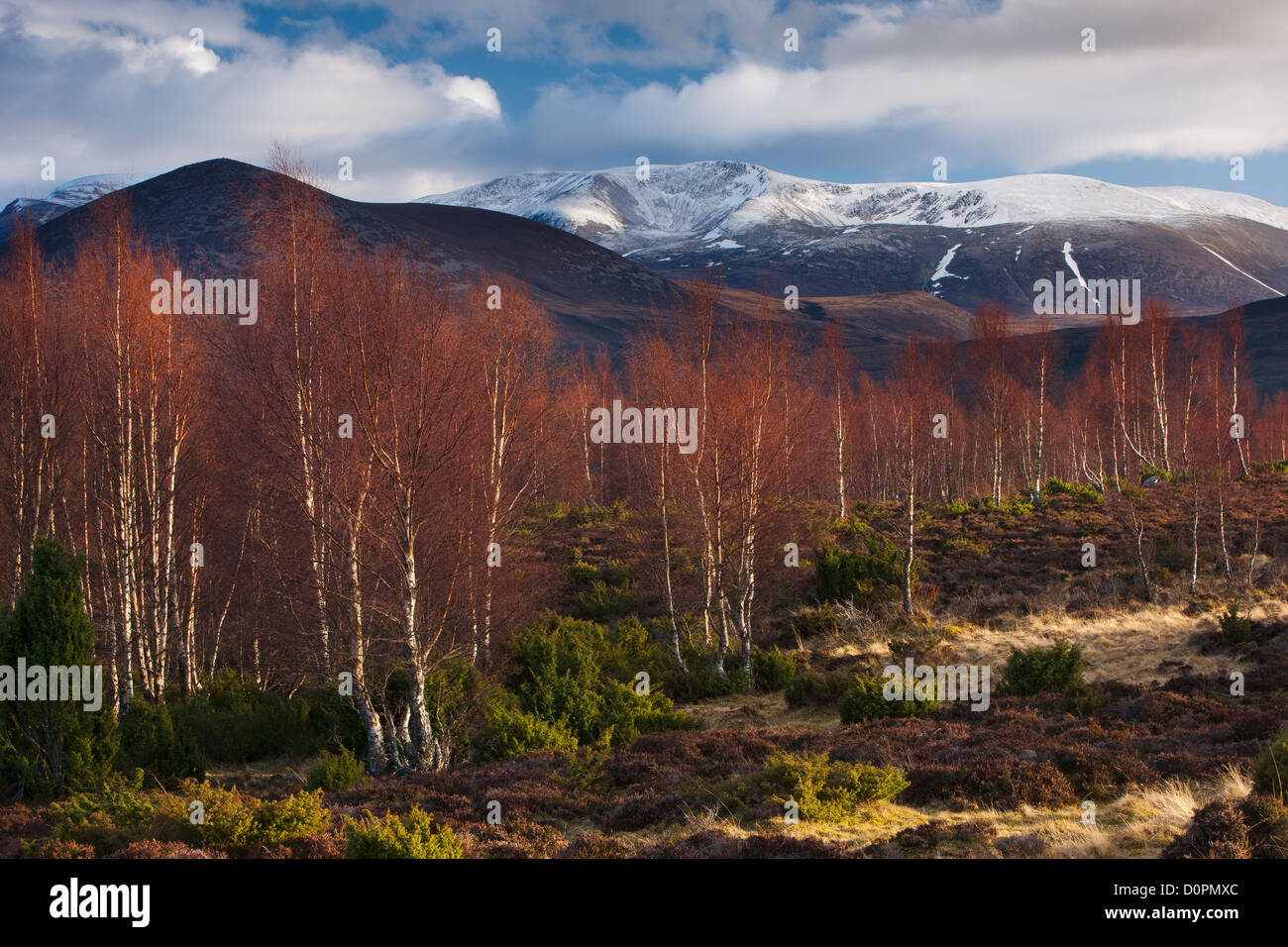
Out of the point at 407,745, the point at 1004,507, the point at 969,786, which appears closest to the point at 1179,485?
the point at 1004,507

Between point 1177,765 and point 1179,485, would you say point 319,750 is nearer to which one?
point 1177,765

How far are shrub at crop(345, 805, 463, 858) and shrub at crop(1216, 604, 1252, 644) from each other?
16725mm

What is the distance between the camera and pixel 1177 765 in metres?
9.17

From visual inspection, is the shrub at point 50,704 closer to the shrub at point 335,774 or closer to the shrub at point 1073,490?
the shrub at point 335,774

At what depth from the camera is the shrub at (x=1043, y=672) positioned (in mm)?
14523

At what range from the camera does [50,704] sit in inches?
412

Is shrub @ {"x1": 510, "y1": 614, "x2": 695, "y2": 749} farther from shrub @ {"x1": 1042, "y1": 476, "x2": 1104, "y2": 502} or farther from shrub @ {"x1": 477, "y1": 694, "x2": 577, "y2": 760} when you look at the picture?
shrub @ {"x1": 1042, "y1": 476, "x2": 1104, "y2": 502}

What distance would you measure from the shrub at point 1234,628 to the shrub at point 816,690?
26.4 ft

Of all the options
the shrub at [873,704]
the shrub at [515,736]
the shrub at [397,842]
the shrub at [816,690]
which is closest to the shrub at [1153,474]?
the shrub at [816,690]

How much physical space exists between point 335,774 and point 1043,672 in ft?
39.4

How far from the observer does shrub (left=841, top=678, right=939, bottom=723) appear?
44.6 ft

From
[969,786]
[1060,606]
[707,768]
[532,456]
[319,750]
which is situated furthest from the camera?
[532,456]

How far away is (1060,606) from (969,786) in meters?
13.6
